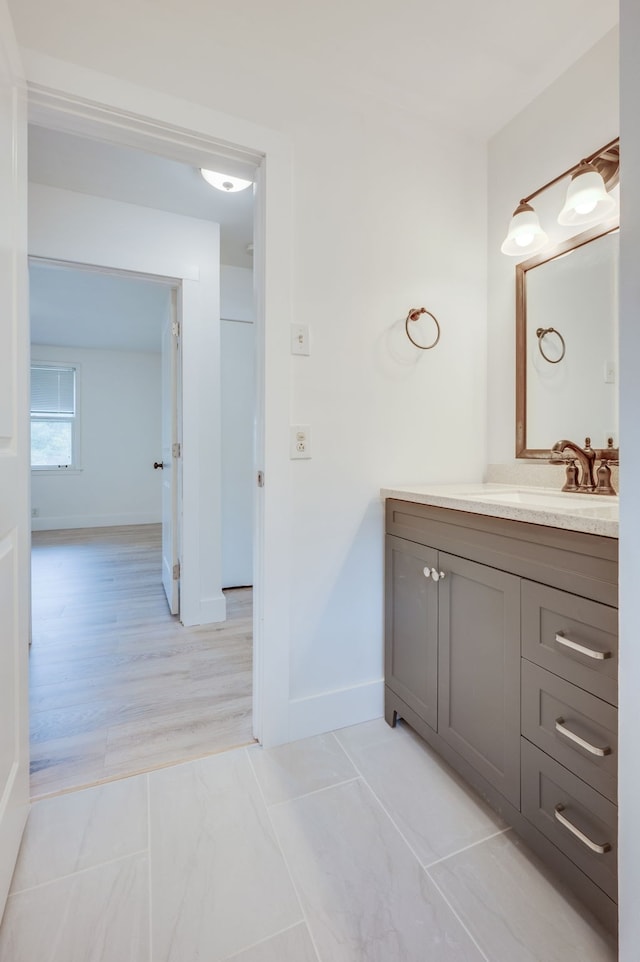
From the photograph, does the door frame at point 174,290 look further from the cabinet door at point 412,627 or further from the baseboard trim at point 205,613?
the cabinet door at point 412,627

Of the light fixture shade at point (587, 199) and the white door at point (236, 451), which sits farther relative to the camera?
the white door at point (236, 451)

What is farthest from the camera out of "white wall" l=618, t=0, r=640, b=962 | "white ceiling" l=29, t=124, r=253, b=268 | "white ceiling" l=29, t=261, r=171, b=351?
"white ceiling" l=29, t=261, r=171, b=351

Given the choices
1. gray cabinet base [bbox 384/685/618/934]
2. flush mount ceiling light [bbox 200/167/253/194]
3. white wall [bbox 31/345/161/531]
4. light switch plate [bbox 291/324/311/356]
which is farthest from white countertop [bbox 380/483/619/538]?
white wall [bbox 31/345/161/531]

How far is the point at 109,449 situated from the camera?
591 centimetres

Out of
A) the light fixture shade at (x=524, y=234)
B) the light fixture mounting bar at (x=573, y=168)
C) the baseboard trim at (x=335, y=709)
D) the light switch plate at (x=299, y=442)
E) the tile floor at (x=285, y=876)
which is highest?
the light fixture mounting bar at (x=573, y=168)

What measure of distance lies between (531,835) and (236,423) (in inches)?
109

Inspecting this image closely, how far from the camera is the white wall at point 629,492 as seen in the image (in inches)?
28.1

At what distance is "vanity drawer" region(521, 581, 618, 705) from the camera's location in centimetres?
87

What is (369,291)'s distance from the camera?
5.38ft

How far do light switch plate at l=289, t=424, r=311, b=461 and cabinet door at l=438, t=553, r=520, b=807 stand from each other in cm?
59

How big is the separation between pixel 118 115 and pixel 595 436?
185cm

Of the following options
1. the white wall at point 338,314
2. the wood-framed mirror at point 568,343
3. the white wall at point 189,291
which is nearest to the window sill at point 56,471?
the white wall at point 189,291

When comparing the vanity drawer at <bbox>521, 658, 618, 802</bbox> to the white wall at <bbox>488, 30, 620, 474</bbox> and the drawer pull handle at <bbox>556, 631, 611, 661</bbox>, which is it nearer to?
the drawer pull handle at <bbox>556, 631, 611, 661</bbox>

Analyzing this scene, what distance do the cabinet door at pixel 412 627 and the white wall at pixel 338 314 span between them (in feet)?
0.26
